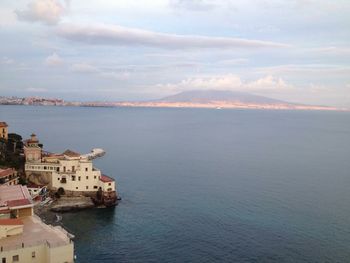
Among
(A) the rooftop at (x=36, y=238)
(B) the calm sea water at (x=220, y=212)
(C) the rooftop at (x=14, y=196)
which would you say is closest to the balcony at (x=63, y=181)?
(B) the calm sea water at (x=220, y=212)

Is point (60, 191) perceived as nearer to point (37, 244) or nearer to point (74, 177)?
point (74, 177)

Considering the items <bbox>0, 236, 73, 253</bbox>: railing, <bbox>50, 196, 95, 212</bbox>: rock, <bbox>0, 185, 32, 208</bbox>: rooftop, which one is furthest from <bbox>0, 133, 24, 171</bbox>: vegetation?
<bbox>0, 236, 73, 253</bbox>: railing

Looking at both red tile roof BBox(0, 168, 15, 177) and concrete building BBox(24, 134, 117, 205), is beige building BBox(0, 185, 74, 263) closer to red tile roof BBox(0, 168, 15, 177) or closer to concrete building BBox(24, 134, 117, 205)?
concrete building BBox(24, 134, 117, 205)

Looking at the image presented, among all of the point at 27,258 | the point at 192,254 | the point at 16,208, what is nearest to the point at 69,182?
the point at 16,208

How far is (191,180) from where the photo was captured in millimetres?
37938

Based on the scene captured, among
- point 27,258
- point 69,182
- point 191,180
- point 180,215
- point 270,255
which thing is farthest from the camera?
point 191,180

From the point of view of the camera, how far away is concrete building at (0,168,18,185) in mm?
29031

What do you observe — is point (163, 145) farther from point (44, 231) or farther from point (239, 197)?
point (44, 231)

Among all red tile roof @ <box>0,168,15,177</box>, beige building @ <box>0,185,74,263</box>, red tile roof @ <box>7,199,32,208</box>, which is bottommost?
beige building @ <box>0,185,74,263</box>

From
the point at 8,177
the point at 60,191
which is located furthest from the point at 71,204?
the point at 8,177

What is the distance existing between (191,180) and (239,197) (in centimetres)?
735

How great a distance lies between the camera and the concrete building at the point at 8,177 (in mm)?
29031

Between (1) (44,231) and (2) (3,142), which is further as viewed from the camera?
(2) (3,142)

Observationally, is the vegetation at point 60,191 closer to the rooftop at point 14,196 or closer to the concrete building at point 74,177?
the concrete building at point 74,177
